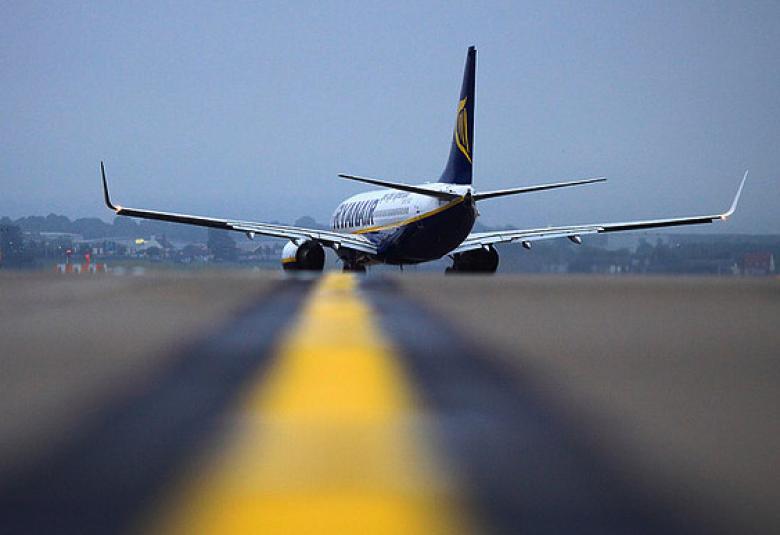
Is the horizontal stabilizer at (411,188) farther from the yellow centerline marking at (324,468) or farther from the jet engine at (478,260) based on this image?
the yellow centerline marking at (324,468)

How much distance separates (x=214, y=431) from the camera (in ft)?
18.3

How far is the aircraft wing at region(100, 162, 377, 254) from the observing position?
33.5m

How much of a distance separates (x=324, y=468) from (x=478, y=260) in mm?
34897

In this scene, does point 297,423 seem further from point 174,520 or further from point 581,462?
point 174,520

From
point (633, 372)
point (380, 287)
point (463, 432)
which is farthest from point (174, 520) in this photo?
point (380, 287)

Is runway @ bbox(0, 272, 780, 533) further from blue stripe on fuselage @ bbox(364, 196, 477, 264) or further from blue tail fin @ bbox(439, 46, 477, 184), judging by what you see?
blue tail fin @ bbox(439, 46, 477, 184)

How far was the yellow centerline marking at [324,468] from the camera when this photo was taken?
12.5 ft

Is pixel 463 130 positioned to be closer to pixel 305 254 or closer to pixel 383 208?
pixel 383 208

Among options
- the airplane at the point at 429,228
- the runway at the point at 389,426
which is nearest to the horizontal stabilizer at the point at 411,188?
the airplane at the point at 429,228

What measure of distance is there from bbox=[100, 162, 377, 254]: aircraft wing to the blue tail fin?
4.16m

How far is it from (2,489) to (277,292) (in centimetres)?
1547

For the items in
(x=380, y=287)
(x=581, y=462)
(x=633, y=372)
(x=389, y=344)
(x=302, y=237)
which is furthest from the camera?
(x=302, y=237)

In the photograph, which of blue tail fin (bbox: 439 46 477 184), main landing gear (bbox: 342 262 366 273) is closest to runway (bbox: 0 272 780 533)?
blue tail fin (bbox: 439 46 477 184)

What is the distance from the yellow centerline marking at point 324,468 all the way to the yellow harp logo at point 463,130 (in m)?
30.8
